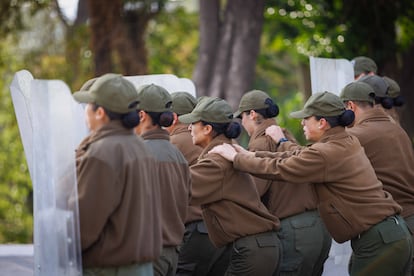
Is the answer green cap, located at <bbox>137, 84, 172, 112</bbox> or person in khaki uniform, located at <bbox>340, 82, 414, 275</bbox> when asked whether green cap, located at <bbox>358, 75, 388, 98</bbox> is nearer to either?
person in khaki uniform, located at <bbox>340, 82, 414, 275</bbox>

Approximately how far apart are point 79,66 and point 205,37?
510 cm

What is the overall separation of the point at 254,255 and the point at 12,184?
60.7 ft

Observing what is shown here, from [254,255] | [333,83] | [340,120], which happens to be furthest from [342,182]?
[333,83]

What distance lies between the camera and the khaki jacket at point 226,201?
6.84m

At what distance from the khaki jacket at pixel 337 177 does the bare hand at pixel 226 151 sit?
0.04m

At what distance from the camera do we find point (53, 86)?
557 cm

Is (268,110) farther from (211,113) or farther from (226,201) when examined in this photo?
(226,201)

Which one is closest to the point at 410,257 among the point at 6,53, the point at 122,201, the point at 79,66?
the point at 122,201

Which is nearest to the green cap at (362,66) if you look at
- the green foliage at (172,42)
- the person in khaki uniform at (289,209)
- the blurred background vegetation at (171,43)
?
the person in khaki uniform at (289,209)

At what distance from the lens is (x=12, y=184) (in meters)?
24.7

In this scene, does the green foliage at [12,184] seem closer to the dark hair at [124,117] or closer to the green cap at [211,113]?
the green cap at [211,113]

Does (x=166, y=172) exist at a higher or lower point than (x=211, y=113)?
lower

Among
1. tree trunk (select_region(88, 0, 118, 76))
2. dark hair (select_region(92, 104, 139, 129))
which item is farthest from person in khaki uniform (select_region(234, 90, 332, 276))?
tree trunk (select_region(88, 0, 118, 76))

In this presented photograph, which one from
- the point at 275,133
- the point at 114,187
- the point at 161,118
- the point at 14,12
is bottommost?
the point at 275,133
